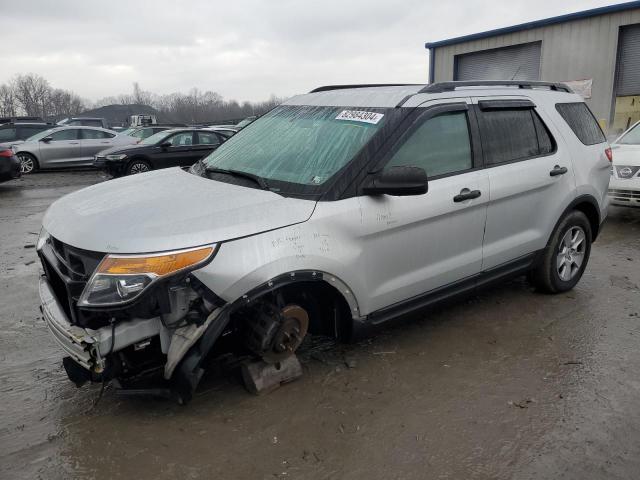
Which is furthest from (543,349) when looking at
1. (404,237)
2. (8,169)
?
(8,169)

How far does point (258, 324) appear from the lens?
292cm

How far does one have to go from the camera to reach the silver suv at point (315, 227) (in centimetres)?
261

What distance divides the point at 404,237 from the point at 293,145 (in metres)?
Result: 0.99

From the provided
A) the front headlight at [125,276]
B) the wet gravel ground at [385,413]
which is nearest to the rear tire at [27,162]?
the wet gravel ground at [385,413]

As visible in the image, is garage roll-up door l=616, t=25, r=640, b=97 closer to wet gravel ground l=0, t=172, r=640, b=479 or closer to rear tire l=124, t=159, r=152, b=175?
wet gravel ground l=0, t=172, r=640, b=479

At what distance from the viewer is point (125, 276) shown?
250 cm

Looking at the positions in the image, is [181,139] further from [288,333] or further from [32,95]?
[32,95]

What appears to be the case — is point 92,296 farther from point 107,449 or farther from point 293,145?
point 293,145

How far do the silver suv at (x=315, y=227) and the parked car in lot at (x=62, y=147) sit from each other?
520 inches

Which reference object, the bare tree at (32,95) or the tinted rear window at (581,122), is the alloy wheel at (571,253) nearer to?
the tinted rear window at (581,122)

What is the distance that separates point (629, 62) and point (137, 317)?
1484cm

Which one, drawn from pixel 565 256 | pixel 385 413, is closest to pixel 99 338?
pixel 385 413

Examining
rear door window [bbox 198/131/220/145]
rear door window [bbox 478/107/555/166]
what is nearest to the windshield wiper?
rear door window [bbox 478/107/555/166]

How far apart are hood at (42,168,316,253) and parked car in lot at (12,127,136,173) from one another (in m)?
13.4
